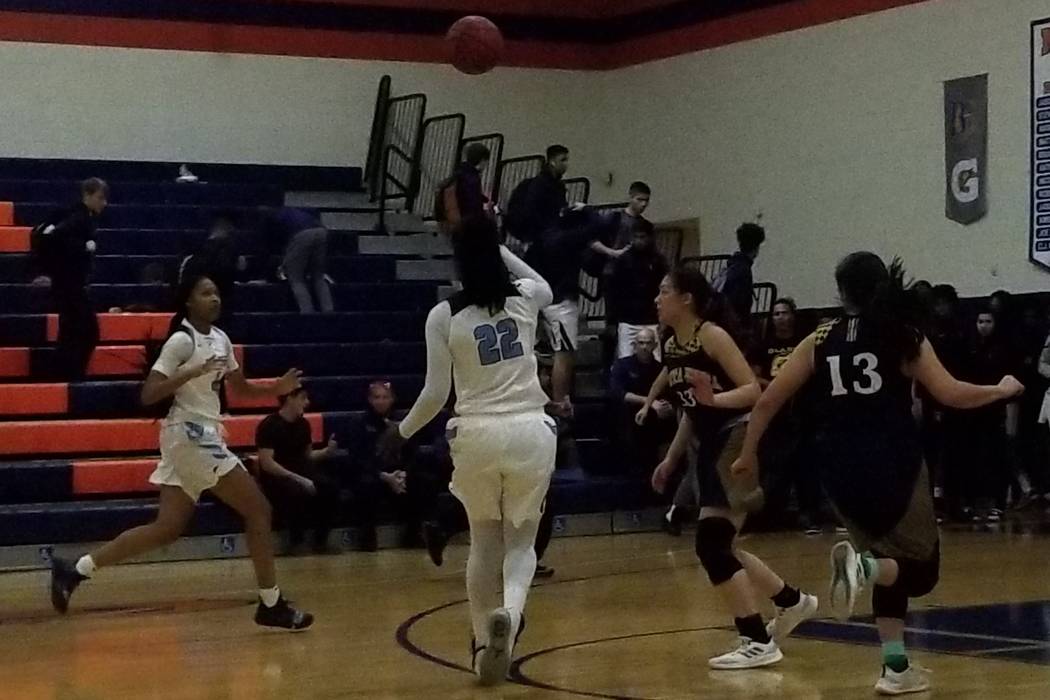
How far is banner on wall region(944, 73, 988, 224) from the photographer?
53.4 feet

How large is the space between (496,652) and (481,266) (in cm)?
147

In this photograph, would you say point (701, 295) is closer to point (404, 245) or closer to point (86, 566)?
point (86, 566)

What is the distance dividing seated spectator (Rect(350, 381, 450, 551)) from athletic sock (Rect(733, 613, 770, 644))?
6.46 metres

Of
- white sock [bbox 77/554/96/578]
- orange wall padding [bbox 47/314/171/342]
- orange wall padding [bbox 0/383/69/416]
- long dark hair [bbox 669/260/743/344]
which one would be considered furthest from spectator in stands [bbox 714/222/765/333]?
long dark hair [bbox 669/260/743/344]

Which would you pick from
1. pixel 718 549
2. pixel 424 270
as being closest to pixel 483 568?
pixel 718 549

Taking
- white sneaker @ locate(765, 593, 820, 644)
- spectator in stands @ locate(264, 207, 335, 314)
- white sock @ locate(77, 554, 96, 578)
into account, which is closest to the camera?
white sneaker @ locate(765, 593, 820, 644)

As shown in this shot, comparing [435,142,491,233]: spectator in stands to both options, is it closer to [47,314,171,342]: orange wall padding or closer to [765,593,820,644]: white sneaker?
[765,593,820,644]: white sneaker

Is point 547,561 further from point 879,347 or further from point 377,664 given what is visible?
point 879,347

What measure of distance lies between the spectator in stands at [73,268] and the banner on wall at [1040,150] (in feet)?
26.0

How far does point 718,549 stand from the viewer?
7.34 meters

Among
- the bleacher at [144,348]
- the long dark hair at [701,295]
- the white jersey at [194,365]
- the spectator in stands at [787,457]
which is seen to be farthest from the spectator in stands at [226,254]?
the long dark hair at [701,295]

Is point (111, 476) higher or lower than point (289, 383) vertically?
lower

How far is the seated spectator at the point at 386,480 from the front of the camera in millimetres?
13734

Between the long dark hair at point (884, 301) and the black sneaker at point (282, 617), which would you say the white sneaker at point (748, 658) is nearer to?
Answer: the long dark hair at point (884, 301)
